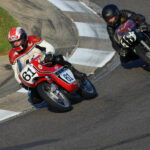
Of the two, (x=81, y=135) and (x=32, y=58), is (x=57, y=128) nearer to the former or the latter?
(x=81, y=135)

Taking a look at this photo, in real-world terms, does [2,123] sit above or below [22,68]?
below

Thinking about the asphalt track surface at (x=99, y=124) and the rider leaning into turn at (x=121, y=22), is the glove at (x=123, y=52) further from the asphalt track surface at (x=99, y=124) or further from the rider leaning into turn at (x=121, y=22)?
the asphalt track surface at (x=99, y=124)

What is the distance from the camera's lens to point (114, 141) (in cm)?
652

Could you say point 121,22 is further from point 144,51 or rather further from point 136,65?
point 136,65

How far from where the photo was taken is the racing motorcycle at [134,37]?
913cm

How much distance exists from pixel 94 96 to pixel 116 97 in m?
0.47

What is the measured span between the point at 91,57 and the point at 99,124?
4.16 meters

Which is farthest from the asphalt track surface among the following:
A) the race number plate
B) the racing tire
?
the race number plate

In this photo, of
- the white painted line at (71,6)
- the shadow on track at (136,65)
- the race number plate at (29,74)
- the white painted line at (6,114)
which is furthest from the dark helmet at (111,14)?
the white painted line at (71,6)

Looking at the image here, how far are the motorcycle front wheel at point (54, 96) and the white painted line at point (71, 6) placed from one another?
743 cm

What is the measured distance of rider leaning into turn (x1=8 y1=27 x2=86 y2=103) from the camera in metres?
8.57

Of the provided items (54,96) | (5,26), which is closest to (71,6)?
(5,26)

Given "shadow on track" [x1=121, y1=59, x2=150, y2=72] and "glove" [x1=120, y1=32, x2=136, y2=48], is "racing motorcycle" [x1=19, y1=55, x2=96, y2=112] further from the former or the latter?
"shadow on track" [x1=121, y1=59, x2=150, y2=72]

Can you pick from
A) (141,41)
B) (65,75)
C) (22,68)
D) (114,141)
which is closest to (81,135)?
(114,141)
